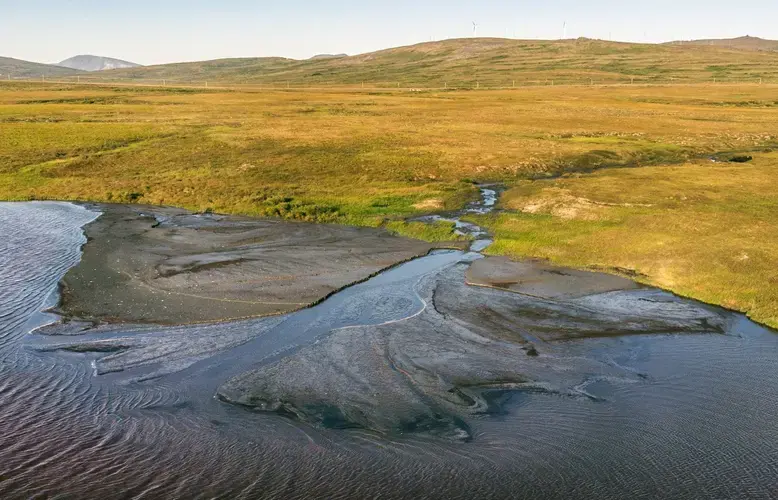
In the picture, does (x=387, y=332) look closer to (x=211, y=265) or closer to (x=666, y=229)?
(x=211, y=265)

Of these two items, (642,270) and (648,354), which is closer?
(648,354)

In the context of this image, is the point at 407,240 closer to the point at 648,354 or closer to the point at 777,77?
the point at 648,354

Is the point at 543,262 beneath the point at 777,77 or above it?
beneath

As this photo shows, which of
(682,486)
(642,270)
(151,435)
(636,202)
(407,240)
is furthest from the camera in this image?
(636,202)

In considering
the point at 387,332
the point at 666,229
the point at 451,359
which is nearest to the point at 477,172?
the point at 666,229

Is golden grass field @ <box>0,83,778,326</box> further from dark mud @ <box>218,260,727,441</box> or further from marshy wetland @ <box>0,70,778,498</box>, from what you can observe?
dark mud @ <box>218,260,727,441</box>

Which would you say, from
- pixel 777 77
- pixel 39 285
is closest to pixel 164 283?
pixel 39 285
